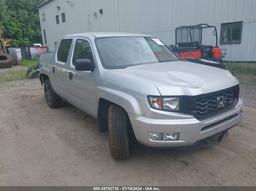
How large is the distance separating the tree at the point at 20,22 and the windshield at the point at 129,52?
26.5 meters

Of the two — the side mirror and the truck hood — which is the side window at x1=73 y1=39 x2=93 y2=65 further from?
the truck hood

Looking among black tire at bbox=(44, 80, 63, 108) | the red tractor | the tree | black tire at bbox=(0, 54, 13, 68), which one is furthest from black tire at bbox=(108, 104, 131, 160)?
the tree

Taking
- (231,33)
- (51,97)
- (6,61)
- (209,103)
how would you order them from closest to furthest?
(209,103)
(51,97)
(231,33)
(6,61)

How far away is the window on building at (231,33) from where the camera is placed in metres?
12.4

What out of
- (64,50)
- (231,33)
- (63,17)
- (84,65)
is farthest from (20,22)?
(84,65)

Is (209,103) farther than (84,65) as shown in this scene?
No

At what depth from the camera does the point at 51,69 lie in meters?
5.57

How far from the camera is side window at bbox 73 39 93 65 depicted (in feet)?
13.1

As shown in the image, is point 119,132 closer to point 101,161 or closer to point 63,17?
point 101,161

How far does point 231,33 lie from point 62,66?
10.6 meters

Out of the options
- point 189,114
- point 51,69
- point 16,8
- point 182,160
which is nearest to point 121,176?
point 182,160

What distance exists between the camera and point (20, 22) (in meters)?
31.2

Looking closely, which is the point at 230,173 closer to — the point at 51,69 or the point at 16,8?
the point at 51,69

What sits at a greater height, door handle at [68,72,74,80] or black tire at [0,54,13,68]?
door handle at [68,72,74,80]
